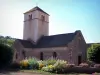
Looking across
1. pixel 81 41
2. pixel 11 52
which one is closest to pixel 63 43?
pixel 81 41

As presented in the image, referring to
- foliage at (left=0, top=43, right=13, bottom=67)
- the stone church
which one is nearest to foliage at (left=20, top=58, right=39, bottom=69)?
foliage at (left=0, top=43, right=13, bottom=67)

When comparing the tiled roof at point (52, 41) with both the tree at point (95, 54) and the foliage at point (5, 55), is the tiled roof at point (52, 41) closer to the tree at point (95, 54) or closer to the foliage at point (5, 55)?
the tree at point (95, 54)

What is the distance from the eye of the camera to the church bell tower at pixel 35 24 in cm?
4259

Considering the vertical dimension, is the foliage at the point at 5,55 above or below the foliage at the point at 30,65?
above

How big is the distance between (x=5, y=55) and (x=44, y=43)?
14.4m

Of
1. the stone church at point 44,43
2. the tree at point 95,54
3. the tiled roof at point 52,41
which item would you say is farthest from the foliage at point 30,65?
the tree at point 95,54

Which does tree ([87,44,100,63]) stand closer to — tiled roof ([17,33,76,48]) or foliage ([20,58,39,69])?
tiled roof ([17,33,76,48])

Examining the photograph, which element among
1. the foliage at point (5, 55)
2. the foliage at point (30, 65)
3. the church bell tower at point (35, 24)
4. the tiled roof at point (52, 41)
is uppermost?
the church bell tower at point (35, 24)

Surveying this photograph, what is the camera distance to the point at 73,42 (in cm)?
3588

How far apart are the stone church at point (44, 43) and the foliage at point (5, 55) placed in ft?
36.5

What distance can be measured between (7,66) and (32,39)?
16207 mm

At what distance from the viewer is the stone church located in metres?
35.9

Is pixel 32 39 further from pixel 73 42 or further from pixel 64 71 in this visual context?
pixel 64 71

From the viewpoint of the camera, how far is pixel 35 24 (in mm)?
42531
